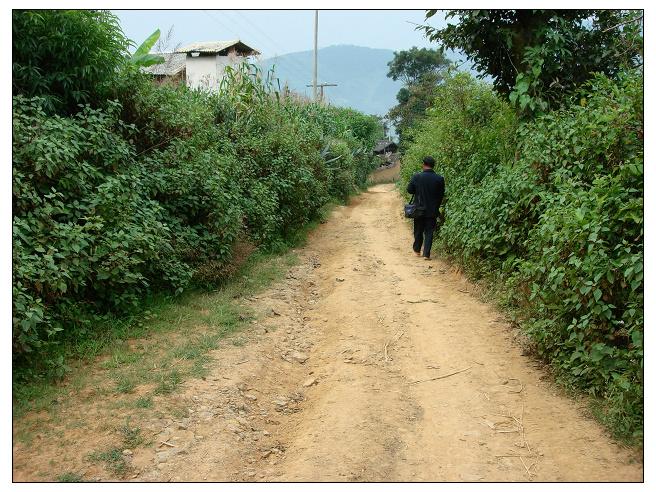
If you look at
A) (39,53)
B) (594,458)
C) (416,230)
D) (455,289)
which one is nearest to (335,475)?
(594,458)

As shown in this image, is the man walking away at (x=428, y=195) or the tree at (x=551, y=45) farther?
the man walking away at (x=428, y=195)

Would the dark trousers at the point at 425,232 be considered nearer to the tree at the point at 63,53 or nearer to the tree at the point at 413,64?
the tree at the point at 63,53

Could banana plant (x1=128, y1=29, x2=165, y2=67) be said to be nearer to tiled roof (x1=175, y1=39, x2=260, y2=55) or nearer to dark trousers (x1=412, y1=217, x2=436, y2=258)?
dark trousers (x1=412, y1=217, x2=436, y2=258)

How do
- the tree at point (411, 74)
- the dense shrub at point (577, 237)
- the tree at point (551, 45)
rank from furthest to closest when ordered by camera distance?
1. the tree at point (411, 74)
2. the tree at point (551, 45)
3. the dense shrub at point (577, 237)

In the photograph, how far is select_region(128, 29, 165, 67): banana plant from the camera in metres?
8.93

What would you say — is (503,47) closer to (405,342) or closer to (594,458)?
(405,342)

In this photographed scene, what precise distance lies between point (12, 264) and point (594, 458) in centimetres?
461

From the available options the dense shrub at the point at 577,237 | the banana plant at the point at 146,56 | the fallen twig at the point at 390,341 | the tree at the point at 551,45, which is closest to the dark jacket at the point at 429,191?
the dense shrub at the point at 577,237

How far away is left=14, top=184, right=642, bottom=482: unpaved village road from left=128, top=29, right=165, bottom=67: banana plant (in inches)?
169

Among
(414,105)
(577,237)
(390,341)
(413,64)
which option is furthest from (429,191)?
(413,64)

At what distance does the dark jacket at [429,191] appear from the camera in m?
9.85

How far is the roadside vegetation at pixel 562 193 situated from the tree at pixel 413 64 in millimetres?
34106

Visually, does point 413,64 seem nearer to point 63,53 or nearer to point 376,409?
point 63,53

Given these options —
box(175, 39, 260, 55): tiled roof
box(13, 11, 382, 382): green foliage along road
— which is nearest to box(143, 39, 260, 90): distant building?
box(175, 39, 260, 55): tiled roof
